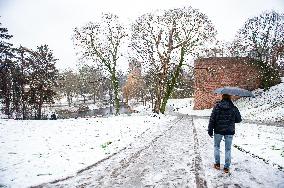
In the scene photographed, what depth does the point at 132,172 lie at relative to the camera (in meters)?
7.99

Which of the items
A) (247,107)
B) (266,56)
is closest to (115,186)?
(247,107)

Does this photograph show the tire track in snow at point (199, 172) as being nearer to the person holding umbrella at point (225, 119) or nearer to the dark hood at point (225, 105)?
the person holding umbrella at point (225, 119)

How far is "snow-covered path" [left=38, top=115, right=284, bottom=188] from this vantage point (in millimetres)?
6941

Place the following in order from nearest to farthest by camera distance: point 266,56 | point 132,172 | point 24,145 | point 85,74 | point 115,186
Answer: point 115,186
point 132,172
point 24,145
point 266,56
point 85,74

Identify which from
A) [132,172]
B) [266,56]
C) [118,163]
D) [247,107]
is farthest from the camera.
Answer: [266,56]

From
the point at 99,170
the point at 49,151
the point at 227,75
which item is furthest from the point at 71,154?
the point at 227,75

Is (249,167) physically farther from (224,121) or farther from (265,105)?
(265,105)

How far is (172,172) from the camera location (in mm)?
7902

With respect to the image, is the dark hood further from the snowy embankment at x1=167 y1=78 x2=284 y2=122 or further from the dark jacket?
the snowy embankment at x1=167 y1=78 x2=284 y2=122

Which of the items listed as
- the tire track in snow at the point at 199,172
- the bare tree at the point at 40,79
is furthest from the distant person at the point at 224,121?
the bare tree at the point at 40,79

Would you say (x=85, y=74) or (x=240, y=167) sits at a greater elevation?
(x=85, y=74)

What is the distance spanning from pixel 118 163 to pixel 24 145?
16.1ft

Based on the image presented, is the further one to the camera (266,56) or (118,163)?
(266,56)

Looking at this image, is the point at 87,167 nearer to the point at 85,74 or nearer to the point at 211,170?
the point at 211,170
